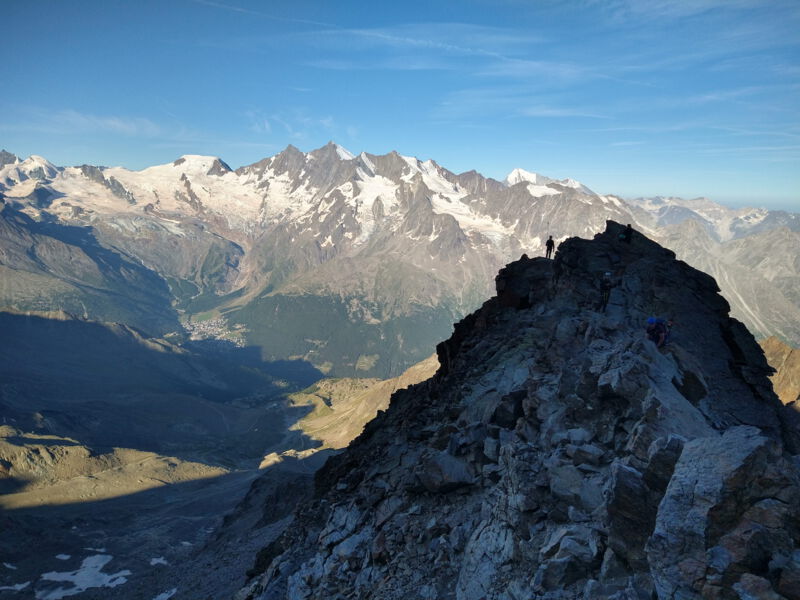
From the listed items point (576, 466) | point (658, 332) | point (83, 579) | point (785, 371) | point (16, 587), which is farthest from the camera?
point (785, 371)

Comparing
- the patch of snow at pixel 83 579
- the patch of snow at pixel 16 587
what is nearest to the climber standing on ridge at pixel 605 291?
the patch of snow at pixel 83 579

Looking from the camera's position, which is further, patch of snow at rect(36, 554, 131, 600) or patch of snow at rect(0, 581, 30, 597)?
patch of snow at rect(36, 554, 131, 600)

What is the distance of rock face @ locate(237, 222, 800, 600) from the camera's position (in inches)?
531

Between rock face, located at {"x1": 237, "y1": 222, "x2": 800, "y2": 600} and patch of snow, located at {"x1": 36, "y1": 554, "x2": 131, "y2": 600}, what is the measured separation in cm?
8194

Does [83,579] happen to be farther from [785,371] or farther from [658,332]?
[785,371]

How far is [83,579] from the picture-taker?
113375mm

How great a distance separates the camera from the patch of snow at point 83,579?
346 feet

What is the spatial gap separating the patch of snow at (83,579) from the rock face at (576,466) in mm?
81939

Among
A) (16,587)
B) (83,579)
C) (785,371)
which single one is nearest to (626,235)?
(785,371)

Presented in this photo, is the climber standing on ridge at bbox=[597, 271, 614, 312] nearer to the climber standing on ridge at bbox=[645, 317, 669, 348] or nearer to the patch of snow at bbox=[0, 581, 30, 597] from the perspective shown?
the climber standing on ridge at bbox=[645, 317, 669, 348]

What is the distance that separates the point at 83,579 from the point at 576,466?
430 feet

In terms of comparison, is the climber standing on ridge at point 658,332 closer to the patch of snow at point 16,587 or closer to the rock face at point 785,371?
the rock face at point 785,371

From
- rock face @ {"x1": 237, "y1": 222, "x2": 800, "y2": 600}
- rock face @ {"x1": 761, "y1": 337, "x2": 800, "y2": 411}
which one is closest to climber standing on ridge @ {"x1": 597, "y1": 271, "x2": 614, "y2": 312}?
rock face @ {"x1": 237, "y1": 222, "x2": 800, "y2": 600}

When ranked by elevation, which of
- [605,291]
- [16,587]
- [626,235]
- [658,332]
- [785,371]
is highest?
[626,235]
